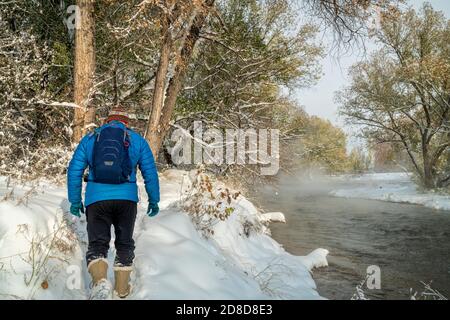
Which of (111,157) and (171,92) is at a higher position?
(171,92)

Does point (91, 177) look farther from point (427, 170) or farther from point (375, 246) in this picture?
point (427, 170)

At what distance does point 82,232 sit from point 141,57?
7747 millimetres

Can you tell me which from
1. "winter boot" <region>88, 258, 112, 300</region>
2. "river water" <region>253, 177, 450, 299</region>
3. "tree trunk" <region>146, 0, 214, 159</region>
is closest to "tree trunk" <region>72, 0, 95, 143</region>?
"tree trunk" <region>146, 0, 214, 159</region>

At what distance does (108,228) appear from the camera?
12.4ft

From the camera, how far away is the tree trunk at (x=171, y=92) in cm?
882

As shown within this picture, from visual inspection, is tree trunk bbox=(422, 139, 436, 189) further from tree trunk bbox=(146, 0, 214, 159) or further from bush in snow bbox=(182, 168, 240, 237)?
bush in snow bbox=(182, 168, 240, 237)

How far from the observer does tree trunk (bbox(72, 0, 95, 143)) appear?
316 inches

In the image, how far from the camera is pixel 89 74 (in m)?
8.16

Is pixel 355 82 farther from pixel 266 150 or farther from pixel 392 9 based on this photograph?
pixel 392 9

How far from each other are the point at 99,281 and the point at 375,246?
28.6ft

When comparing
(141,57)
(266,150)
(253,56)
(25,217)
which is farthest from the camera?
(266,150)

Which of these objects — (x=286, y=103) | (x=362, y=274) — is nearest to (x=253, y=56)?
(x=286, y=103)

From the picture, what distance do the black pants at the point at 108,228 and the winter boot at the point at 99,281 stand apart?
66mm

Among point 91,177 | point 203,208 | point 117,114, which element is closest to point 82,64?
point 203,208
